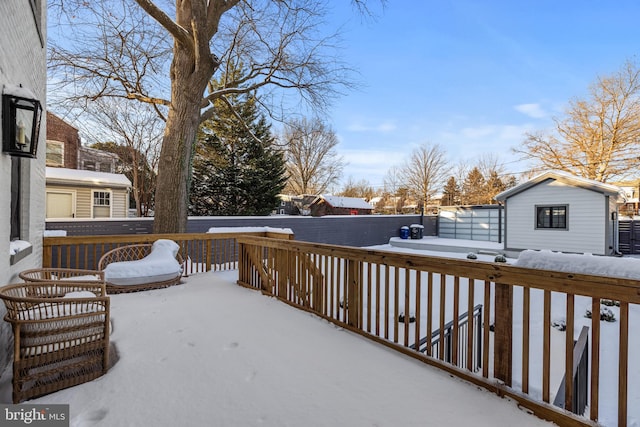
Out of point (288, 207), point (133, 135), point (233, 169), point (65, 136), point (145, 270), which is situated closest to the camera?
point (145, 270)

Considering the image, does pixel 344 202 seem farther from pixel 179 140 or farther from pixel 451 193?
pixel 179 140

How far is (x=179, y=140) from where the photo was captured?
632cm

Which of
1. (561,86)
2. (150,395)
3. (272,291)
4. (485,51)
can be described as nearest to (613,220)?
(485,51)

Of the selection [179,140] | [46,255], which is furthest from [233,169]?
[46,255]

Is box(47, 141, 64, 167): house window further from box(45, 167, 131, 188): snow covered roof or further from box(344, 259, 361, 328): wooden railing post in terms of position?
box(344, 259, 361, 328): wooden railing post

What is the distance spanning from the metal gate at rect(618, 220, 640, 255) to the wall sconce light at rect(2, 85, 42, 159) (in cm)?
1739

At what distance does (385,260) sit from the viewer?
2.51m

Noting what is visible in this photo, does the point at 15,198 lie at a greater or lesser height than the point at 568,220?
greater

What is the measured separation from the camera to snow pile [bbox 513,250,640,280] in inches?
64.9

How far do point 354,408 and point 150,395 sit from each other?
1186mm

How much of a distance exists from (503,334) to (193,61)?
713 cm

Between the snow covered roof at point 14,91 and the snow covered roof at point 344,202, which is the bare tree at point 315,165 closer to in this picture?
the snow covered roof at point 344,202

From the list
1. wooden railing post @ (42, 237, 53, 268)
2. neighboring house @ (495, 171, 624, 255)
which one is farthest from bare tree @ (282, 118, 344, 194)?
wooden railing post @ (42, 237, 53, 268)

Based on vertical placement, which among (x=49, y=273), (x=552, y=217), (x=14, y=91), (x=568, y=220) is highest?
(x=14, y=91)
